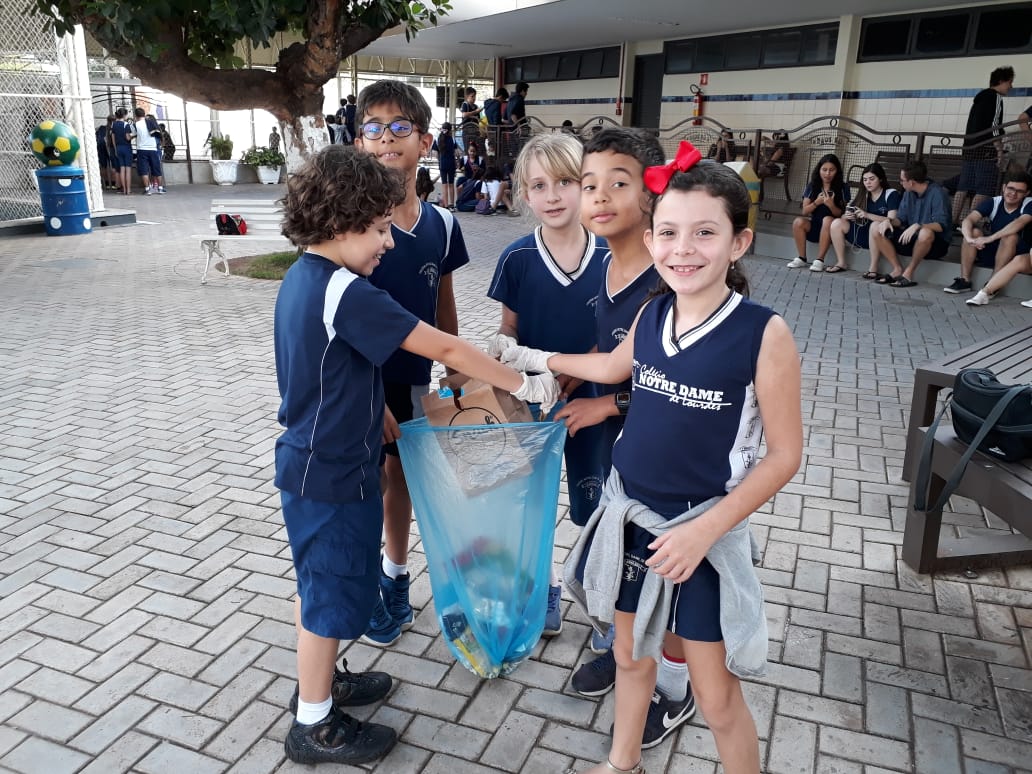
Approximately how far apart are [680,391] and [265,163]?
71.0ft

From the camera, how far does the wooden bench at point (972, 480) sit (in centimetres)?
271

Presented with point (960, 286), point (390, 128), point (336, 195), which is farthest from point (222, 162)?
point (336, 195)

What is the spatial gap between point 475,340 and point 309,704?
469cm

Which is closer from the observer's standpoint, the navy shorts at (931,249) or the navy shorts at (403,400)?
the navy shorts at (403,400)

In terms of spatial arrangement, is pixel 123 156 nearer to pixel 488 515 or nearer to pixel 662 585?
pixel 488 515

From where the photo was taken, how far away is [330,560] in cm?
215

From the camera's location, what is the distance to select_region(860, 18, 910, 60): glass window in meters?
12.3

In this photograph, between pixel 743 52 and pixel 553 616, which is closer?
pixel 553 616

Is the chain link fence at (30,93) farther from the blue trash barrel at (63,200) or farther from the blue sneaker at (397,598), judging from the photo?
the blue sneaker at (397,598)

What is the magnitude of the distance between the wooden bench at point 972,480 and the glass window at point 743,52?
11.8 metres

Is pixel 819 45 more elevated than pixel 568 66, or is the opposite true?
pixel 568 66

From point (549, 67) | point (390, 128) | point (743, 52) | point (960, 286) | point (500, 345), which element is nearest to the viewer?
point (500, 345)

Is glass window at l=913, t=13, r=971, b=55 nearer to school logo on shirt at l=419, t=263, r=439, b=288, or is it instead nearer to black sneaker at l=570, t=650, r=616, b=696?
school logo on shirt at l=419, t=263, r=439, b=288

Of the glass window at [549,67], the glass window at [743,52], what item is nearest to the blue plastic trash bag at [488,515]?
the glass window at [743,52]
